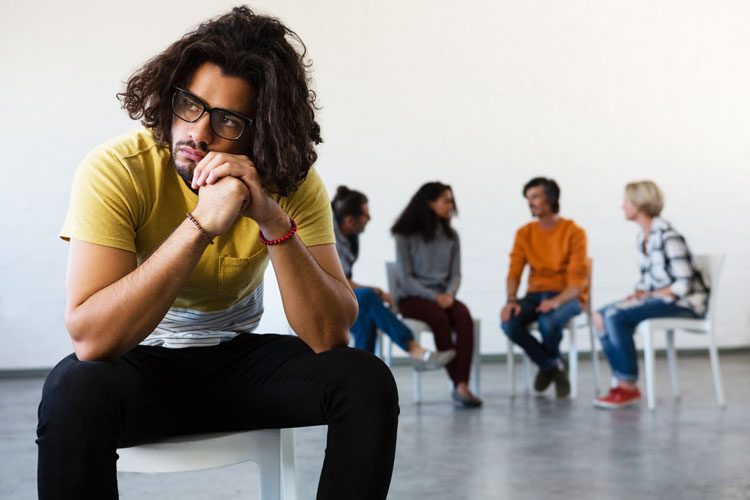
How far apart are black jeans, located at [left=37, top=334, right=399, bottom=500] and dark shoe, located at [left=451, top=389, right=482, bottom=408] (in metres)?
2.85

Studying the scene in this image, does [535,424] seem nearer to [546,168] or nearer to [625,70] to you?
[546,168]

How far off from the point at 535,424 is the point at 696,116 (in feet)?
12.2

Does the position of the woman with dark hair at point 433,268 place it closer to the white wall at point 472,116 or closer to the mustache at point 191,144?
the white wall at point 472,116

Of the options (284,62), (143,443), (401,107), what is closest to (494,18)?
(401,107)

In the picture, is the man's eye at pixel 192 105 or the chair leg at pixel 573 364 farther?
the chair leg at pixel 573 364

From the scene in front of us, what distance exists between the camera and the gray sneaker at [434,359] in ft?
13.9

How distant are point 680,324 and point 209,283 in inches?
128

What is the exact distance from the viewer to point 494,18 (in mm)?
6262

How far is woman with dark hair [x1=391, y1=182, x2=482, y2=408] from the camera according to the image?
4469 millimetres

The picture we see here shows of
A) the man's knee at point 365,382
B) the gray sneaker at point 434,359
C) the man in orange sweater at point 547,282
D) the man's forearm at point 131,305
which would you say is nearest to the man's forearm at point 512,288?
the man in orange sweater at point 547,282

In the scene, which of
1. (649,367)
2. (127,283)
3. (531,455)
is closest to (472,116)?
(649,367)

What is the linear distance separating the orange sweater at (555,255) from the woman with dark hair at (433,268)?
465 mm

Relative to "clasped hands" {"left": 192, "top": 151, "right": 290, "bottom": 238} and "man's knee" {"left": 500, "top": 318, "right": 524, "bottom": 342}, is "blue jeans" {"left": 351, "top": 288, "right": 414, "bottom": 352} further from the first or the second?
"clasped hands" {"left": 192, "top": 151, "right": 290, "bottom": 238}

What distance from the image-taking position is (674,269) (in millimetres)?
4195
